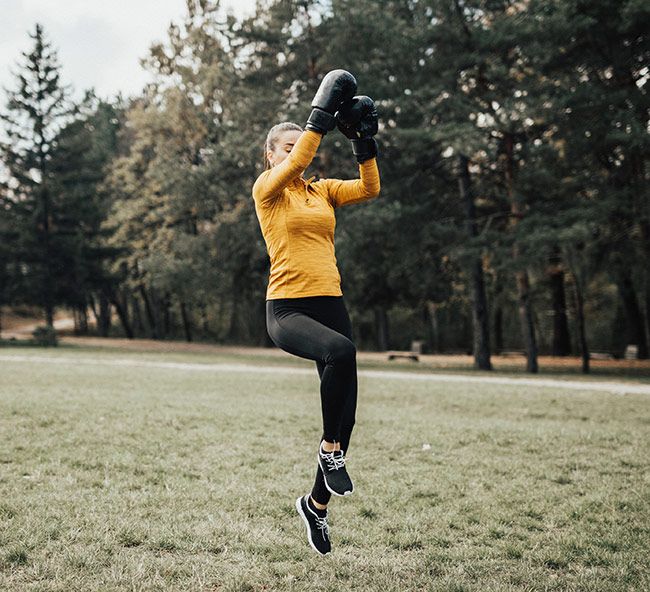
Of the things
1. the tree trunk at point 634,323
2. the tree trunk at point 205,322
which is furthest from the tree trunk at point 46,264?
the tree trunk at point 634,323

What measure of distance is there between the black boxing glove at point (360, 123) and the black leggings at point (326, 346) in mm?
992

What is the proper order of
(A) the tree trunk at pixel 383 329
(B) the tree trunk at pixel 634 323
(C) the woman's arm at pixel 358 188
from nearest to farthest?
1. (C) the woman's arm at pixel 358 188
2. (B) the tree trunk at pixel 634 323
3. (A) the tree trunk at pixel 383 329

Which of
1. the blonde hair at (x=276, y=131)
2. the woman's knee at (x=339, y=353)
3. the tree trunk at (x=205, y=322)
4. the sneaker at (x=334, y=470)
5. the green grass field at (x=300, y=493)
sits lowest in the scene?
the green grass field at (x=300, y=493)

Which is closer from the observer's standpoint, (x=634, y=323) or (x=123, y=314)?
(x=634, y=323)

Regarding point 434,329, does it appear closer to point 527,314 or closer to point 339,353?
point 527,314

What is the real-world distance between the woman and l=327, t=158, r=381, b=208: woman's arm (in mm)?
112

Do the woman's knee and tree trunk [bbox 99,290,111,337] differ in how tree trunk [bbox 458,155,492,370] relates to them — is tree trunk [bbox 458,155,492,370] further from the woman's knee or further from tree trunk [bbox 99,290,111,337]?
tree trunk [bbox 99,290,111,337]

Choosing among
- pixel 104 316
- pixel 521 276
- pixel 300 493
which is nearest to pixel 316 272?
pixel 300 493

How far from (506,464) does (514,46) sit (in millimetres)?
16458

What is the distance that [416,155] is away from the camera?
22.3m

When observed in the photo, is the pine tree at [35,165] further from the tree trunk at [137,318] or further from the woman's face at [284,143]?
the woman's face at [284,143]

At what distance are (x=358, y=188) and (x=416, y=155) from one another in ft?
61.7

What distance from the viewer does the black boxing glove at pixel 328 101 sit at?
145 inches

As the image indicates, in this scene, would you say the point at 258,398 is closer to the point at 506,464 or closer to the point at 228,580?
the point at 506,464
